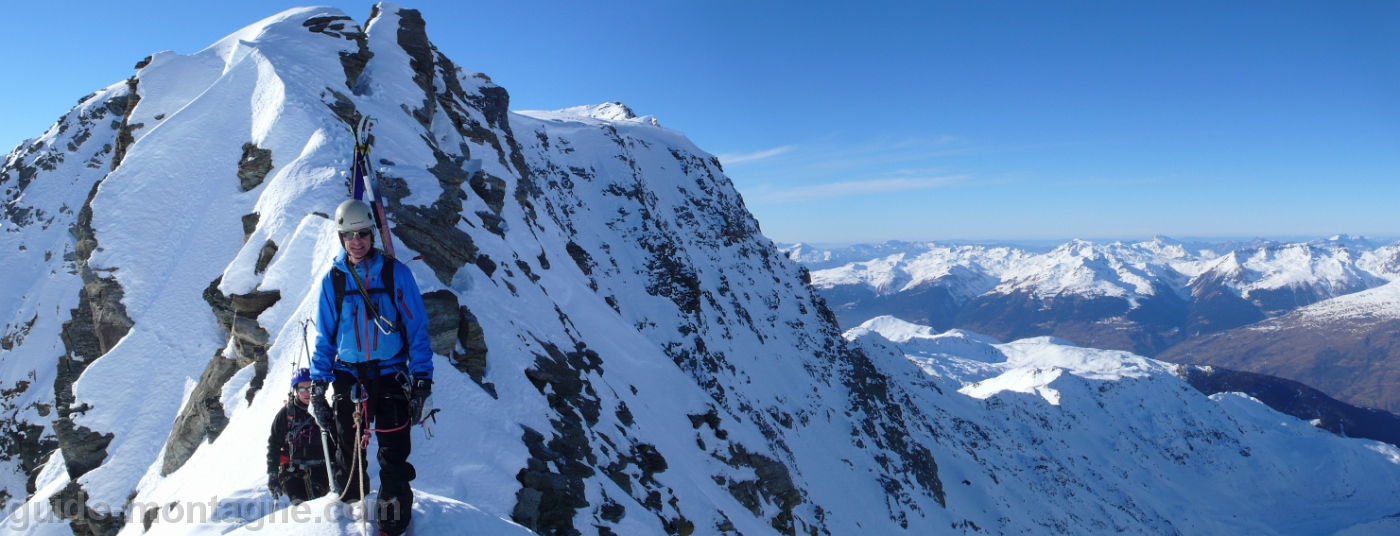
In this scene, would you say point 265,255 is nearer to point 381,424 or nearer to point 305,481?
point 305,481

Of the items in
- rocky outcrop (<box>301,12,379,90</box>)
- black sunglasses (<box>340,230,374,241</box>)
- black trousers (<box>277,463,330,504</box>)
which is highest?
rocky outcrop (<box>301,12,379,90</box>)

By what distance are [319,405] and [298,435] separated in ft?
6.08

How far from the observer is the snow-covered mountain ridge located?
40.2 ft

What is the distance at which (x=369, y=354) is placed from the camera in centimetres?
657

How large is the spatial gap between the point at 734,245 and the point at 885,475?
29464 mm

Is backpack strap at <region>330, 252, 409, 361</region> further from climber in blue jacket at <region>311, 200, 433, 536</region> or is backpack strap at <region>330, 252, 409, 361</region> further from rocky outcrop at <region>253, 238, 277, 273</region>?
rocky outcrop at <region>253, 238, 277, 273</region>

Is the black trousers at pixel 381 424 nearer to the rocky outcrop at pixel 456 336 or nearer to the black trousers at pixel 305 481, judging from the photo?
the black trousers at pixel 305 481

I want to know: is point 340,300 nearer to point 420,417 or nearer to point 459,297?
point 420,417

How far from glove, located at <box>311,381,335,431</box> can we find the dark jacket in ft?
4.49

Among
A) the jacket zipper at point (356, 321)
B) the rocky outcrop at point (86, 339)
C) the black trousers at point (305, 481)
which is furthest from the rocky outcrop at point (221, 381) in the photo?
the jacket zipper at point (356, 321)

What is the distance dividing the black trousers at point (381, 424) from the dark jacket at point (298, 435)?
135cm

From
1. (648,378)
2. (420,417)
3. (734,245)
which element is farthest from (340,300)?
(734,245)

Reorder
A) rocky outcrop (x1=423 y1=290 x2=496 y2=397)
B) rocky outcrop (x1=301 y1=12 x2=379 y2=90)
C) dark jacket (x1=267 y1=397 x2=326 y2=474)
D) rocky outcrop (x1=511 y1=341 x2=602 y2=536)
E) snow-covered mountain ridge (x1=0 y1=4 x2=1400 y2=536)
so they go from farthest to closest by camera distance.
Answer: rocky outcrop (x1=301 y1=12 x2=379 y2=90)
rocky outcrop (x1=423 y1=290 x2=496 y2=397)
snow-covered mountain ridge (x1=0 y1=4 x2=1400 y2=536)
rocky outcrop (x1=511 y1=341 x2=602 y2=536)
dark jacket (x1=267 y1=397 x2=326 y2=474)

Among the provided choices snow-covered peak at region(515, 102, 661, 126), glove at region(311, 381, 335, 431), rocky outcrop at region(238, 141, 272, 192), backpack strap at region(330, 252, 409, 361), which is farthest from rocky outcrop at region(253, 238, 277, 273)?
snow-covered peak at region(515, 102, 661, 126)
